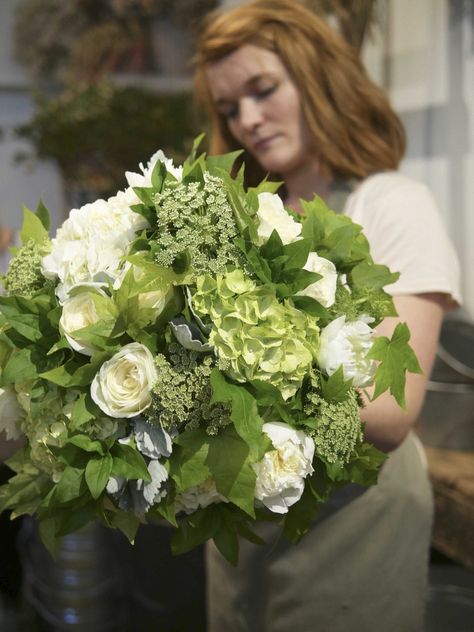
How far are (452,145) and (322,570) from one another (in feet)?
3.92

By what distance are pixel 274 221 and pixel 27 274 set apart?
249 mm

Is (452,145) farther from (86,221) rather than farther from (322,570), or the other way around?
(86,221)

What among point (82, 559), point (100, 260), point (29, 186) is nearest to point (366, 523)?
point (100, 260)

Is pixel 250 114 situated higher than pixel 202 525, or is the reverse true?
pixel 250 114

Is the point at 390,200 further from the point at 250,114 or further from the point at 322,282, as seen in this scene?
the point at 322,282

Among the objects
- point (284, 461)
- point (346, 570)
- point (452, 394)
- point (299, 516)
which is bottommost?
point (452, 394)

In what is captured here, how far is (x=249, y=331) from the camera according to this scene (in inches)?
24.4

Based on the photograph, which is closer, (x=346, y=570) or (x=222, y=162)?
(x=222, y=162)

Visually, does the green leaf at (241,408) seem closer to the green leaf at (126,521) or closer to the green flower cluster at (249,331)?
the green flower cluster at (249,331)

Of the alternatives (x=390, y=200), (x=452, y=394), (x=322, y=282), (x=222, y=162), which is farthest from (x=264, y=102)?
(x=452, y=394)

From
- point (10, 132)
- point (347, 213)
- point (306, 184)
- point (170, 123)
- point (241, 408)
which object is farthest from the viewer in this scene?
point (10, 132)

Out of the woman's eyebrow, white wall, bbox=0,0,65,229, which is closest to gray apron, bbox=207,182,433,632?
the woman's eyebrow

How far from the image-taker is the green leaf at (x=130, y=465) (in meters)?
0.63

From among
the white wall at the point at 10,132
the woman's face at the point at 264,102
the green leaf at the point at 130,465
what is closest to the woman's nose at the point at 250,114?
the woman's face at the point at 264,102
